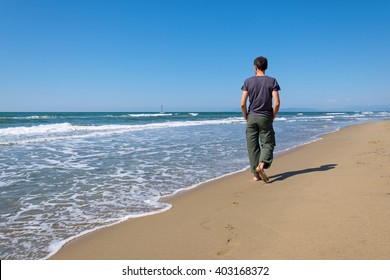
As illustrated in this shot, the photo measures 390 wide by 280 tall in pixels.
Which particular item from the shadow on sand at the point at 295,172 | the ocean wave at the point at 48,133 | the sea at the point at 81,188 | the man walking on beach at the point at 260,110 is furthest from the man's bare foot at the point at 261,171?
the ocean wave at the point at 48,133

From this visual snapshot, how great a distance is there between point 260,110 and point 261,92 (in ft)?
0.90

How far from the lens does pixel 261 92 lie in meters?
4.39

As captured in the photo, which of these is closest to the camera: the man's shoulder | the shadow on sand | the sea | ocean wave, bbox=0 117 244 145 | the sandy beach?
the sandy beach

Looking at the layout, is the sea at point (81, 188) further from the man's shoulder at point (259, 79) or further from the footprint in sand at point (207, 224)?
the man's shoulder at point (259, 79)

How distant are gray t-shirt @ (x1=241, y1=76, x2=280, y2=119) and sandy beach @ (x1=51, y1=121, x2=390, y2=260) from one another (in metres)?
1.17

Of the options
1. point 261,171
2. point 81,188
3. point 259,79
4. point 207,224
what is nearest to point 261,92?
point 259,79

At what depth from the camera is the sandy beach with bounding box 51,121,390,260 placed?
2174 millimetres

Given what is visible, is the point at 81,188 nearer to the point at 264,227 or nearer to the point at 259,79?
the point at 264,227

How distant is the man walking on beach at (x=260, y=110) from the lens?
4.39 metres

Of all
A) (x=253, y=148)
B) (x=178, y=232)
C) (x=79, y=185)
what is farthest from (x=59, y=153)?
(x=178, y=232)

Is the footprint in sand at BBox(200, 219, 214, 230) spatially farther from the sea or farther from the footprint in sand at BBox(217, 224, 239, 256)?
the sea

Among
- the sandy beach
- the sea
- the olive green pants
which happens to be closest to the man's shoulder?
the olive green pants
